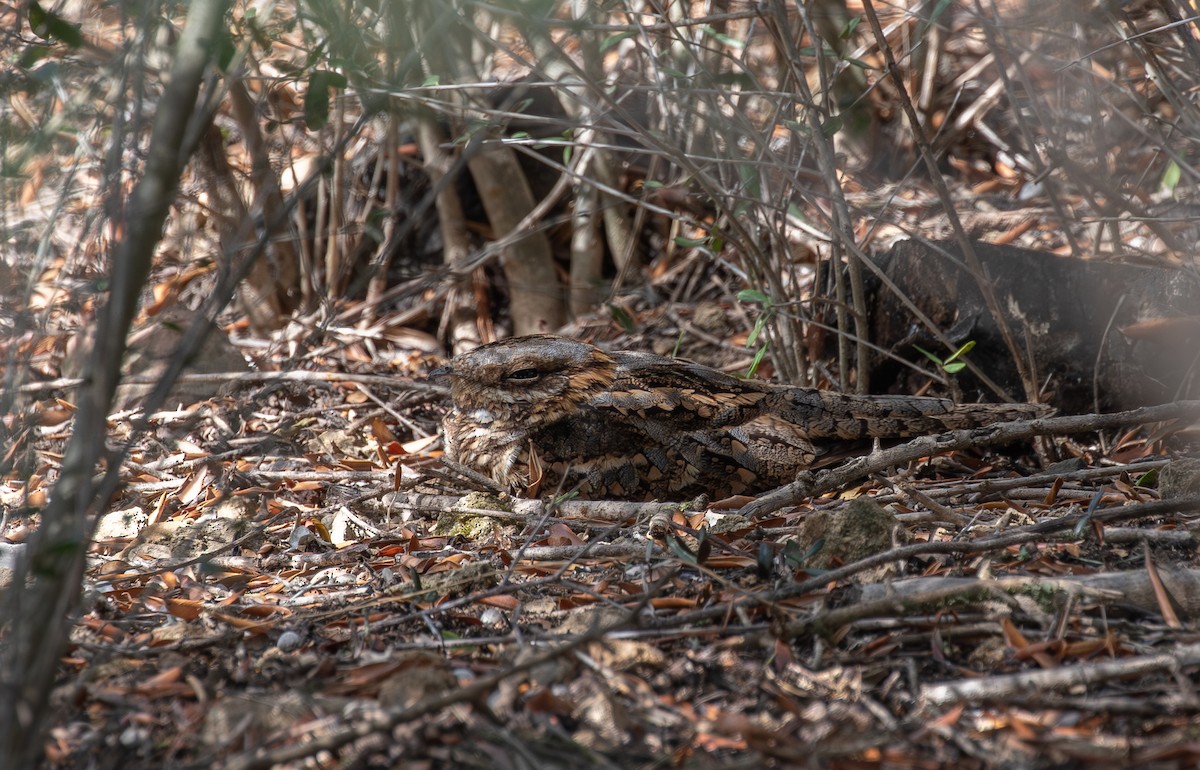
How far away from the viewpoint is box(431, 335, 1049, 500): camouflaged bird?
386cm

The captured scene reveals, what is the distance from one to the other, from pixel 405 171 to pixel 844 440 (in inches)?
146

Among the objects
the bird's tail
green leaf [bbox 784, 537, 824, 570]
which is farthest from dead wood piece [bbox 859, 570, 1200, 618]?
the bird's tail

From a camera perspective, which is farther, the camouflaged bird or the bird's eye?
the bird's eye

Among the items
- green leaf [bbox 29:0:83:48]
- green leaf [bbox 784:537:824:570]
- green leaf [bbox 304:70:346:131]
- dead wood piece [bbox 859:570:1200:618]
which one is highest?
Result: green leaf [bbox 29:0:83:48]

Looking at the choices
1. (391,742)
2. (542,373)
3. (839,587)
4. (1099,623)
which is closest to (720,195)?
(542,373)

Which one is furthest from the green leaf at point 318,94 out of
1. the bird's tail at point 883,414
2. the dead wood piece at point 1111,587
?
the bird's tail at point 883,414

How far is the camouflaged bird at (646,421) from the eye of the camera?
3.86 metres

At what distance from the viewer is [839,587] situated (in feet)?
8.59

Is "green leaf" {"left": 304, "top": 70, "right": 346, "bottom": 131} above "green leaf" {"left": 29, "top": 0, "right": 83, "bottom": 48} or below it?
below

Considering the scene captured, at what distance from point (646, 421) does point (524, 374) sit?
1.85 feet

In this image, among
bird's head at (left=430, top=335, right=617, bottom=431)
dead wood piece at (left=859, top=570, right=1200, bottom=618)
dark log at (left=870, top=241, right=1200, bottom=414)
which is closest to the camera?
dead wood piece at (left=859, top=570, right=1200, bottom=618)

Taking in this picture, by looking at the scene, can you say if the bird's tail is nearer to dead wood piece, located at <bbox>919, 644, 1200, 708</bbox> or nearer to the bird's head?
the bird's head

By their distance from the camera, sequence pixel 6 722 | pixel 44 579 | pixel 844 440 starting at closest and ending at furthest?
pixel 6 722, pixel 44 579, pixel 844 440

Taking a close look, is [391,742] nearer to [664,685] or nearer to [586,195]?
[664,685]
